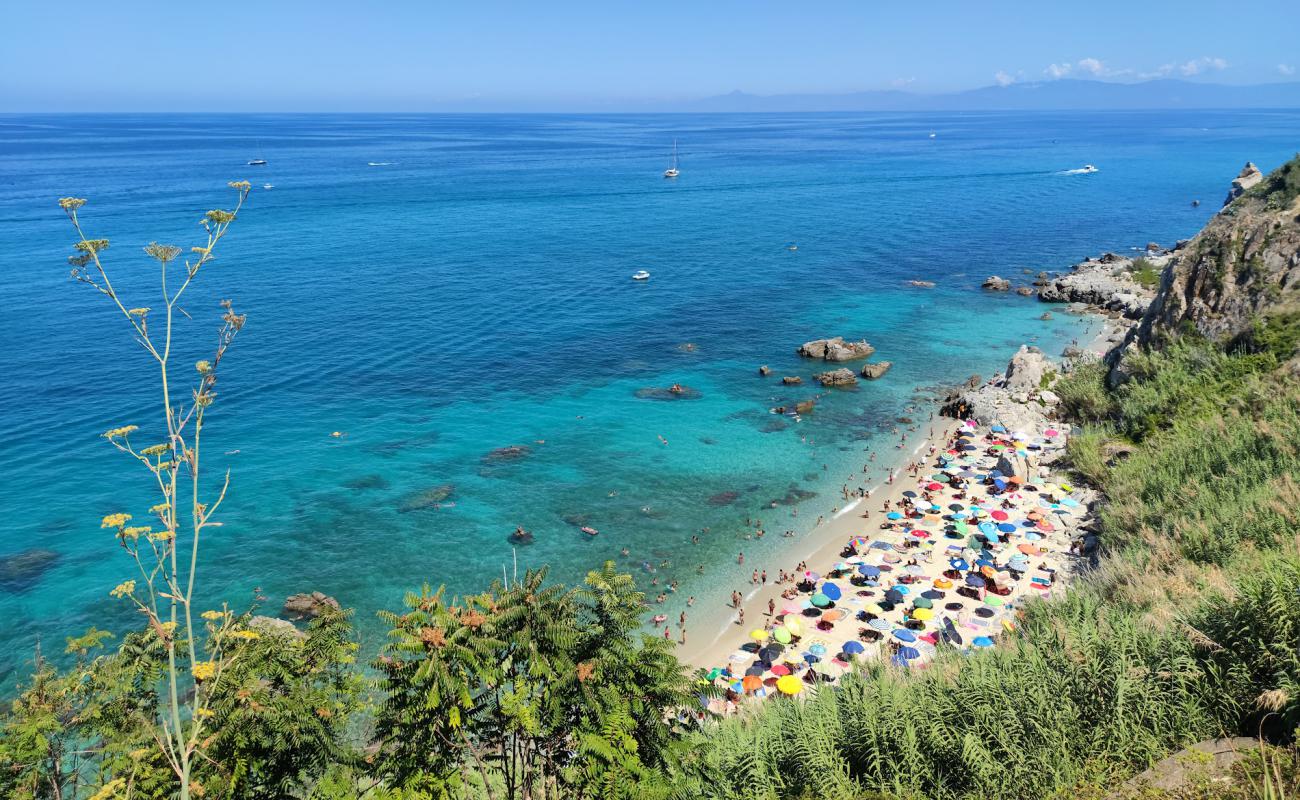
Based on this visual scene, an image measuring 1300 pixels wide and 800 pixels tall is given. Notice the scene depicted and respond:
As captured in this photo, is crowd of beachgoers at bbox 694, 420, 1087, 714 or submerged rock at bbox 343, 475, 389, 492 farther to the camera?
submerged rock at bbox 343, 475, 389, 492

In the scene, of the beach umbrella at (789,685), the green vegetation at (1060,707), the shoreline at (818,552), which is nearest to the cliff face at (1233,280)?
the shoreline at (818,552)

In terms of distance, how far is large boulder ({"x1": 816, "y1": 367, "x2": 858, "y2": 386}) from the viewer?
50.7 meters

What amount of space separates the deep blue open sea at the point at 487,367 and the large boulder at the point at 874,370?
2.65ft

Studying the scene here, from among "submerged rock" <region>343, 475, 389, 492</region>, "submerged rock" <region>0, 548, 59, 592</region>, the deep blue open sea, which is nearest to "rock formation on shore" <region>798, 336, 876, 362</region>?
the deep blue open sea

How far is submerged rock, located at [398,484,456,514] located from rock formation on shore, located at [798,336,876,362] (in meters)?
30.5

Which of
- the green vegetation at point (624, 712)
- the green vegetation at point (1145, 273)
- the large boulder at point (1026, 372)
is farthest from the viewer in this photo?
the green vegetation at point (1145, 273)

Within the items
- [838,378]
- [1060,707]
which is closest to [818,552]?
[1060,707]

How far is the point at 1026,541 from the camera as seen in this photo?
3108cm

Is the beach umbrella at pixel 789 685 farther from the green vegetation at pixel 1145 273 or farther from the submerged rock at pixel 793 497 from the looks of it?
the green vegetation at pixel 1145 273

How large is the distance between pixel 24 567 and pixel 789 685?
34.8 metres

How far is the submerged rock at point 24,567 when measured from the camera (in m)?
30.7

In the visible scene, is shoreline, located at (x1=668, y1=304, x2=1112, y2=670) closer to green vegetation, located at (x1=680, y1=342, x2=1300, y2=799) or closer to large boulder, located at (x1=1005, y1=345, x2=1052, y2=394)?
large boulder, located at (x1=1005, y1=345, x2=1052, y2=394)

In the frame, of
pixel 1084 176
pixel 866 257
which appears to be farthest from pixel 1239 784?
pixel 1084 176

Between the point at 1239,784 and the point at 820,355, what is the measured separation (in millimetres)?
46770
